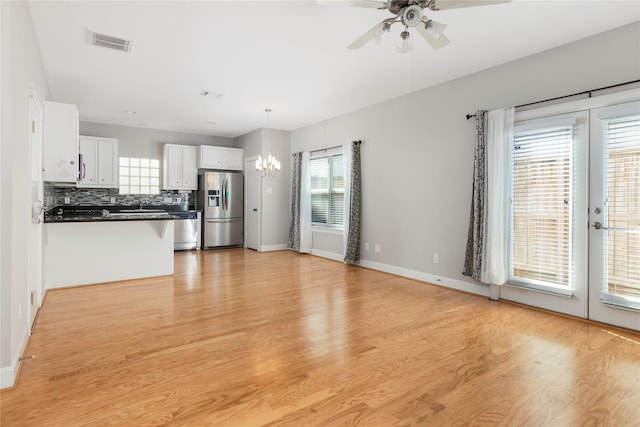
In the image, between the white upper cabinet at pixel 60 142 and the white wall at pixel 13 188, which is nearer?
the white wall at pixel 13 188

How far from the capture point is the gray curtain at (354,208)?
242 inches

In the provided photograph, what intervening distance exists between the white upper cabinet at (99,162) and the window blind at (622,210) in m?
8.29

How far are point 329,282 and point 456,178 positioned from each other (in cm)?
223

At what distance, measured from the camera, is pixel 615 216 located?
323cm

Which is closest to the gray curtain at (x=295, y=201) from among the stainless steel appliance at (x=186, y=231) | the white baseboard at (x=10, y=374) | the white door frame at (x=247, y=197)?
the white door frame at (x=247, y=197)

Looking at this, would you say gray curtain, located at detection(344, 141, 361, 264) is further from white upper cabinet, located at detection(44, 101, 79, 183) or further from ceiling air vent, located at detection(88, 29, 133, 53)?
white upper cabinet, located at detection(44, 101, 79, 183)

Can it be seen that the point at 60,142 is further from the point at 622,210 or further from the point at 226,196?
the point at 622,210

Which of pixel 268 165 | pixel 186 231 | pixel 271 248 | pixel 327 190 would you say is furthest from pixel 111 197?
pixel 327 190

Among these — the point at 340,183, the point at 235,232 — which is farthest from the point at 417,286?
the point at 235,232

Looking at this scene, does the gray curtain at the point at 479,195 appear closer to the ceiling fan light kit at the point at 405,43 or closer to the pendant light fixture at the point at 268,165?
the ceiling fan light kit at the point at 405,43

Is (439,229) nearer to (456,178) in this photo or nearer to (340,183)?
(456,178)

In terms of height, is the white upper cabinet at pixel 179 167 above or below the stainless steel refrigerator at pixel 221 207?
A: above

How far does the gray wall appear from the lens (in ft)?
24.7

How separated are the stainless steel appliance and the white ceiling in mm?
2818
